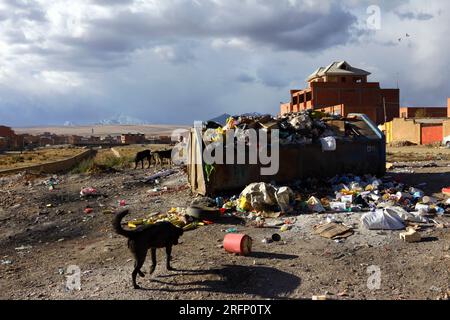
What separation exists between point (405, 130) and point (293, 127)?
27039 millimetres

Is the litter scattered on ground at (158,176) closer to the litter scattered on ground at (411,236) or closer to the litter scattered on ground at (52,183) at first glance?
the litter scattered on ground at (52,183)

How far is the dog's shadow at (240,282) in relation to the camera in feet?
15.9

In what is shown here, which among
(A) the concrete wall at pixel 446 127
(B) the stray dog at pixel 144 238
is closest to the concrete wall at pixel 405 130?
(A) the concrete wall at pixel 446 127

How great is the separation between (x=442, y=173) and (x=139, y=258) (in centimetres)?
884

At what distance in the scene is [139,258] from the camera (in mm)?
5066

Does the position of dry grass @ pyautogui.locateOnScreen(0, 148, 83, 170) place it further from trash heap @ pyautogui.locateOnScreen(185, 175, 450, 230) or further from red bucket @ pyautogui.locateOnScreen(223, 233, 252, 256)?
red bucket @ pyautogui.locateOnScreen(223, 233, 252, 256)

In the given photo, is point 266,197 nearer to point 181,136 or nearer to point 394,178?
point 394,178

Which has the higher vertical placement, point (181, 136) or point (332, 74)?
point (332, 74)

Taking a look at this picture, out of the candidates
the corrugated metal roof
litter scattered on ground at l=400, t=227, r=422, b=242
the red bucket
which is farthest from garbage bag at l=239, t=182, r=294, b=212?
the corrugated metal roof

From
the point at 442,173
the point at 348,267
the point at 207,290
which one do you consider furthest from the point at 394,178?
the point at 207,290

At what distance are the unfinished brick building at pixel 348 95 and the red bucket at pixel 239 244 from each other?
3221 cm

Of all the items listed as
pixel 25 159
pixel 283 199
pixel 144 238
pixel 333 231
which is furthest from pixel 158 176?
pixel 25 159

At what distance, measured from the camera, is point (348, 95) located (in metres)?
41.1

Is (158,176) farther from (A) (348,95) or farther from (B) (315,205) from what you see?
(A) (348,95)
